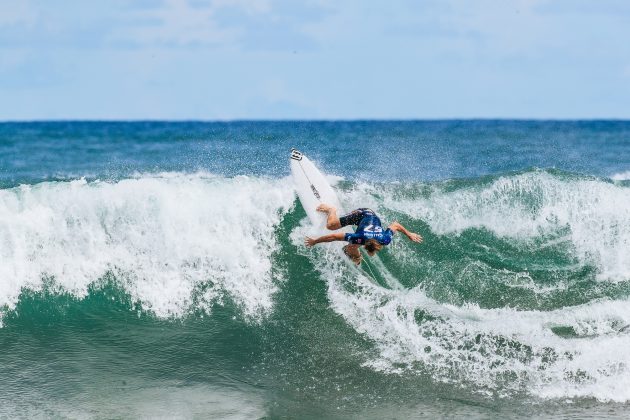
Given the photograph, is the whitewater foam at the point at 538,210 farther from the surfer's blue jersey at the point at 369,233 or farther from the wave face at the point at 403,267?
the surfer's blue jersey at the point at 369,233

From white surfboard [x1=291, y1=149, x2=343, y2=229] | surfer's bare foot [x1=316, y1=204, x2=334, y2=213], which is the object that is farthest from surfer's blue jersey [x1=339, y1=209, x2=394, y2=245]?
white surfboard [x1=291, y1=149, x2=343, y2=229]

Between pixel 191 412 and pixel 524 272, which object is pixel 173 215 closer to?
pixel 191 412

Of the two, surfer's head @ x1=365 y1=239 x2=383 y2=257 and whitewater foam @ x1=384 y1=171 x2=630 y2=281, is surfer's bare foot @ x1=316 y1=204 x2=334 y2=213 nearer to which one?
surfer's head @ x1=365 y1=239 x2=383 y2=257

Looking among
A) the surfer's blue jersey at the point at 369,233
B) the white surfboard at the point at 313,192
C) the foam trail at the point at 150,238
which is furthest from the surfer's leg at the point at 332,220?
the foam trail at the point at 150,238

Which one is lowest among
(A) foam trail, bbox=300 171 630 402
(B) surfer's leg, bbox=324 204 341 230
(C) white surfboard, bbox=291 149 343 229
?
(A) foam trail, bbox=300 171 630 402

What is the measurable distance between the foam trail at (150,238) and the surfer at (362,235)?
117cm

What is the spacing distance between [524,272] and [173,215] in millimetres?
5264

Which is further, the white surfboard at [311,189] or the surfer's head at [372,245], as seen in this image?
the white surfboard at [311,189]

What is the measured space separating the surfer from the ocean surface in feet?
2.14

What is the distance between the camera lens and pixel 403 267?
1046 centimetres

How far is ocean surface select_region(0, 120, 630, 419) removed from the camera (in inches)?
288

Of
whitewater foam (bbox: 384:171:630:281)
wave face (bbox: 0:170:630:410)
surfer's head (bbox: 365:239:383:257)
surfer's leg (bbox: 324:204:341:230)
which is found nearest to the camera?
wave face (bbox: 0:170:630:410)

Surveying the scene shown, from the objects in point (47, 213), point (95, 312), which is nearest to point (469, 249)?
point (95, 312)

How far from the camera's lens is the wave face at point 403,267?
26.3ft
